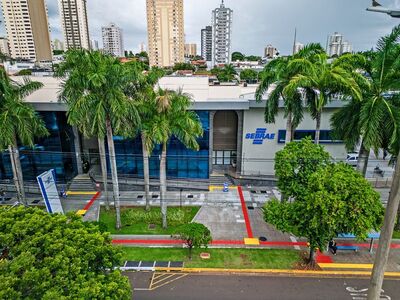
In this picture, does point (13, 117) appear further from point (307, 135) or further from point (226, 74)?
point (226, 74)

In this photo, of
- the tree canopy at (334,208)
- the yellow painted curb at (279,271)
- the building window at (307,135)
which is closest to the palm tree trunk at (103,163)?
the yellow painted curb at (279,271)

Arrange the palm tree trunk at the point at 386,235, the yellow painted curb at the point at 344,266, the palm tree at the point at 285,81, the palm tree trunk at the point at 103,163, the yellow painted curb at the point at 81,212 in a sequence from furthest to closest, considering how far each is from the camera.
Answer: the yellow painted curb at the point at 81,212
the palm tree trunk at the point at 103,163
the palm tree at the point at 285,81
the yellow painted curb at the point at 344,266
the palm tree trunk at the point at 386,235

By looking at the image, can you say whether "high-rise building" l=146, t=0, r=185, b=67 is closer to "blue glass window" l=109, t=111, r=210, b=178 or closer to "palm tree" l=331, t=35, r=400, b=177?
"blue glass window" l=109, t=111, r=210, b=178

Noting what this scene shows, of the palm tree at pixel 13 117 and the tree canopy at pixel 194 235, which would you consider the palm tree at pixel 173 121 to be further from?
the palm tree at pixel 13 117

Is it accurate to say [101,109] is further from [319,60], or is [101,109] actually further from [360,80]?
[360,80]

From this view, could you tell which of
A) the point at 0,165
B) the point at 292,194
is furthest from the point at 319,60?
the point at 0,165

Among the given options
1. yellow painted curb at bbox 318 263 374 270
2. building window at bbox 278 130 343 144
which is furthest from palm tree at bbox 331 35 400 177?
building window at bbox 278 130 343 144
